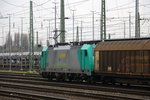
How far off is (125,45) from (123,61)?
4.11 ft

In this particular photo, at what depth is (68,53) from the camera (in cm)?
2558

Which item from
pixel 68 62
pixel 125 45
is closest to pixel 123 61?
pixel 125 45

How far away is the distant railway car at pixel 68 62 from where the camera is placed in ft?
77.6

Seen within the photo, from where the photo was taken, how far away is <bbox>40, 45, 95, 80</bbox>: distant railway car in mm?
23641

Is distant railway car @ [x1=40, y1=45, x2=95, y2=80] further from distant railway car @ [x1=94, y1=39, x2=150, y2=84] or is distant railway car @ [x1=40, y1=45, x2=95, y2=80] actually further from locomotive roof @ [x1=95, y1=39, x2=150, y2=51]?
locomotive roof @ [x1=95, y1=39, x2=150, y2=51]

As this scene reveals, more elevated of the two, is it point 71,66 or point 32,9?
point 32,9

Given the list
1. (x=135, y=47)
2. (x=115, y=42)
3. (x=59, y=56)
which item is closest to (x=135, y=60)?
(x=135, y=47)

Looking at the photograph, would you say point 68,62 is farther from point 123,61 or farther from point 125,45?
point 125,45

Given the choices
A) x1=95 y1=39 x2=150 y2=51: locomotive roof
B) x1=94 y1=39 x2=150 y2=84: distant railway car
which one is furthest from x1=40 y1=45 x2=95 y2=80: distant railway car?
x1=95 y1=39 x2=150 y2=51: locomotive roof

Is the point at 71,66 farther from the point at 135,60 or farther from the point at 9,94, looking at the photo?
the point at 9,94

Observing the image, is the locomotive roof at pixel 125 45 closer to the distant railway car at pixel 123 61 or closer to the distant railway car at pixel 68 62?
the distant railway car at pixel 123 61

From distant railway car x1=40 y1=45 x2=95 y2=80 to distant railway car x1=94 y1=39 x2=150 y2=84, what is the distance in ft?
3.00

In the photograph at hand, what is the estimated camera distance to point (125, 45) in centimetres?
2084

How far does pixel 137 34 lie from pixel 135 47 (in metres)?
10.2
